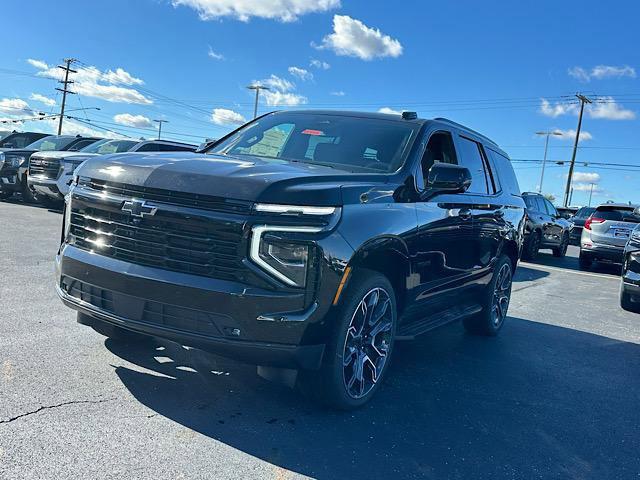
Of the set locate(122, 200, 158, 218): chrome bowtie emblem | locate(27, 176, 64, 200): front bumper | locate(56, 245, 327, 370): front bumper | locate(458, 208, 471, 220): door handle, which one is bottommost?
locate(56, 245, 327, 370): front bumper

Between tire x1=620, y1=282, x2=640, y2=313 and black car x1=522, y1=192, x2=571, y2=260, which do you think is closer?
tire x1=620, y1=282, x2=640, y2=313

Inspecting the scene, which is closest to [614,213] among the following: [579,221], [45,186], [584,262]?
[584,262]

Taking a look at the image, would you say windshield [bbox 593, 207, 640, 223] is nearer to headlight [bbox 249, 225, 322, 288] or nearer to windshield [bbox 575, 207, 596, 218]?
windshield [bbox 575, 207, 596, 218]

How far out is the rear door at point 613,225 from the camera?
12891mm

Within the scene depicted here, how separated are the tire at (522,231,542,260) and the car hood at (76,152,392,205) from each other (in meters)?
12.1

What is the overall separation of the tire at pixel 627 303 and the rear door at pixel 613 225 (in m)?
4.58

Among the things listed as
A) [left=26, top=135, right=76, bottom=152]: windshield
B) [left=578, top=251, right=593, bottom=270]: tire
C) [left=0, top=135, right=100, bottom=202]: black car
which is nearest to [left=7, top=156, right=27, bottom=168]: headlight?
[left=0, top=135, right=100, bottom=202]: black car

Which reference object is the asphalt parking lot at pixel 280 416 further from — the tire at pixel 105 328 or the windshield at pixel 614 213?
the windshield at pixel 614 213

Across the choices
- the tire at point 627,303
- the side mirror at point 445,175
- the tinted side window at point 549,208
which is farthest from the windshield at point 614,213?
the side mirror at point 445,175

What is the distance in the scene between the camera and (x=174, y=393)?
139 inches

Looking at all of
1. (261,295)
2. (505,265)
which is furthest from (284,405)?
Answer: (505,265)

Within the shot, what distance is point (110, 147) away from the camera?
13375 millimetres

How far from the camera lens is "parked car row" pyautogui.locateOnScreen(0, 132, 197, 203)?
11508mm

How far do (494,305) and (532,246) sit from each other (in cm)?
946
